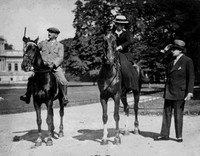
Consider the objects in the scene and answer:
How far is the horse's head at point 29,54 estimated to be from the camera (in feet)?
23.7

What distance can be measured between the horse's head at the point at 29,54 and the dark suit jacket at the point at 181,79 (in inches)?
168

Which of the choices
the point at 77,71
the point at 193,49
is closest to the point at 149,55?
the point at 193,49

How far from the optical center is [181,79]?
26.7 ft

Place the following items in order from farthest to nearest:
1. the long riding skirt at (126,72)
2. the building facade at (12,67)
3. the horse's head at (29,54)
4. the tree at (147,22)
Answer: the building facade at (12,67), the tree at (147,22), the long riding skirt at (126,72), the horse's head at (29,54)

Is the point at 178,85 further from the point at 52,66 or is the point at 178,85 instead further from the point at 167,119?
the point at 52,66

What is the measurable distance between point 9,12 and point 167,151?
21.4 feet

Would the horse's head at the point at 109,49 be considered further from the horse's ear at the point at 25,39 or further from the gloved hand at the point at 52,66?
the horse's ear at the point at 25,39

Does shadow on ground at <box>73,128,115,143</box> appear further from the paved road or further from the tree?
the tree

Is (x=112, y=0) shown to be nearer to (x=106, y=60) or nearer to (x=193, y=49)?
(x=193, y=49)

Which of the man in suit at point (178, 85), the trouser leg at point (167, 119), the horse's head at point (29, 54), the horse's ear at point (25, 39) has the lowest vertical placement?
the trouser leg at point (167, 119)

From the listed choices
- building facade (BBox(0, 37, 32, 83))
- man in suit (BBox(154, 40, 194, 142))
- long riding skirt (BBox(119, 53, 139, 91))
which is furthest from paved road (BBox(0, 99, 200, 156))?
building facade (BBox(0, 37, 32, 83))

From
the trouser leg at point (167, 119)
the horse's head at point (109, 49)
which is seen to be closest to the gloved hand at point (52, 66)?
the horse's head at point (109, 49)

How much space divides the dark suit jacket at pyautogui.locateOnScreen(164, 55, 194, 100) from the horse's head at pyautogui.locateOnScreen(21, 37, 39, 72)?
428cm

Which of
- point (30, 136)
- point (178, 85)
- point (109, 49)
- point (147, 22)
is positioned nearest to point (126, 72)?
point (109, 49)
